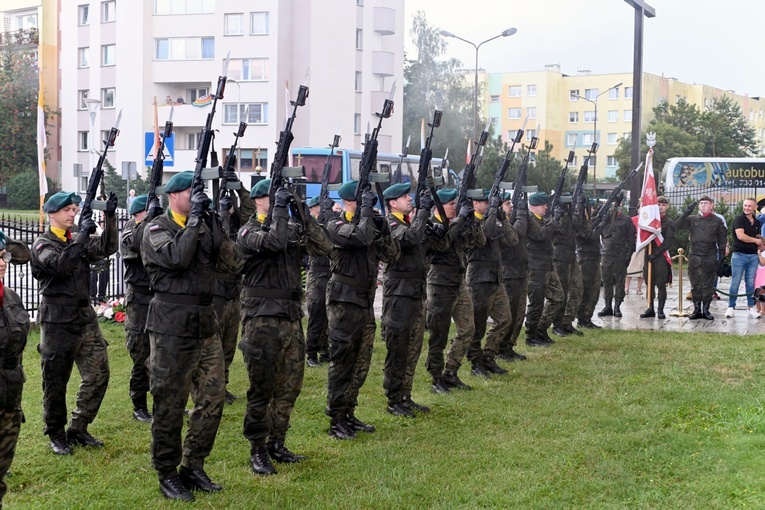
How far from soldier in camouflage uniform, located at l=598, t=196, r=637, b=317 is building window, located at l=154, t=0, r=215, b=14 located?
37704 mm

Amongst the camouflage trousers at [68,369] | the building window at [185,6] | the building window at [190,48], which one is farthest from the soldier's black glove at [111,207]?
the building window at [185,6]

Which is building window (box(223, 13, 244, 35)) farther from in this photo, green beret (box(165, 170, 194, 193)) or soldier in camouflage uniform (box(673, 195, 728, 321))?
green beret (box(165, 170, 194, 193))

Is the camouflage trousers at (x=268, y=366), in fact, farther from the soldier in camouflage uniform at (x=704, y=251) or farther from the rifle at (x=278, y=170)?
the soldier in camouflage uniform at (x=704, y=251)

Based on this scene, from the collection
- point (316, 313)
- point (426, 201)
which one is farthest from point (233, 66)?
point (426, 201)

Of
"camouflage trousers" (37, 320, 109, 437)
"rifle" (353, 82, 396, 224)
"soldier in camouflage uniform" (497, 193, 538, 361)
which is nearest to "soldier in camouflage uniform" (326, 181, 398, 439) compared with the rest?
"rifle" (353, 82, 396, 224)

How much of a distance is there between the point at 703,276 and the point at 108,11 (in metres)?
43.2

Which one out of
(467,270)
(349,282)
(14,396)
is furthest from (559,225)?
(14,396)

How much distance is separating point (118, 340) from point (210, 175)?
7276mm

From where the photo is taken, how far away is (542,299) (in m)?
12.9

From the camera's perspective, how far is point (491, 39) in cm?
3931

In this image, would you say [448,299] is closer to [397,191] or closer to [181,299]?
[397,191]

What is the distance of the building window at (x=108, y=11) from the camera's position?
50875 mm

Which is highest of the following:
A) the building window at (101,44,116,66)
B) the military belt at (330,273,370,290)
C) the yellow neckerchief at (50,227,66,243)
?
the building window at (101,44,116,66)

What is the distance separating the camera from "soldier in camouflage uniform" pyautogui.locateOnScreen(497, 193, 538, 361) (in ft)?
38.8
